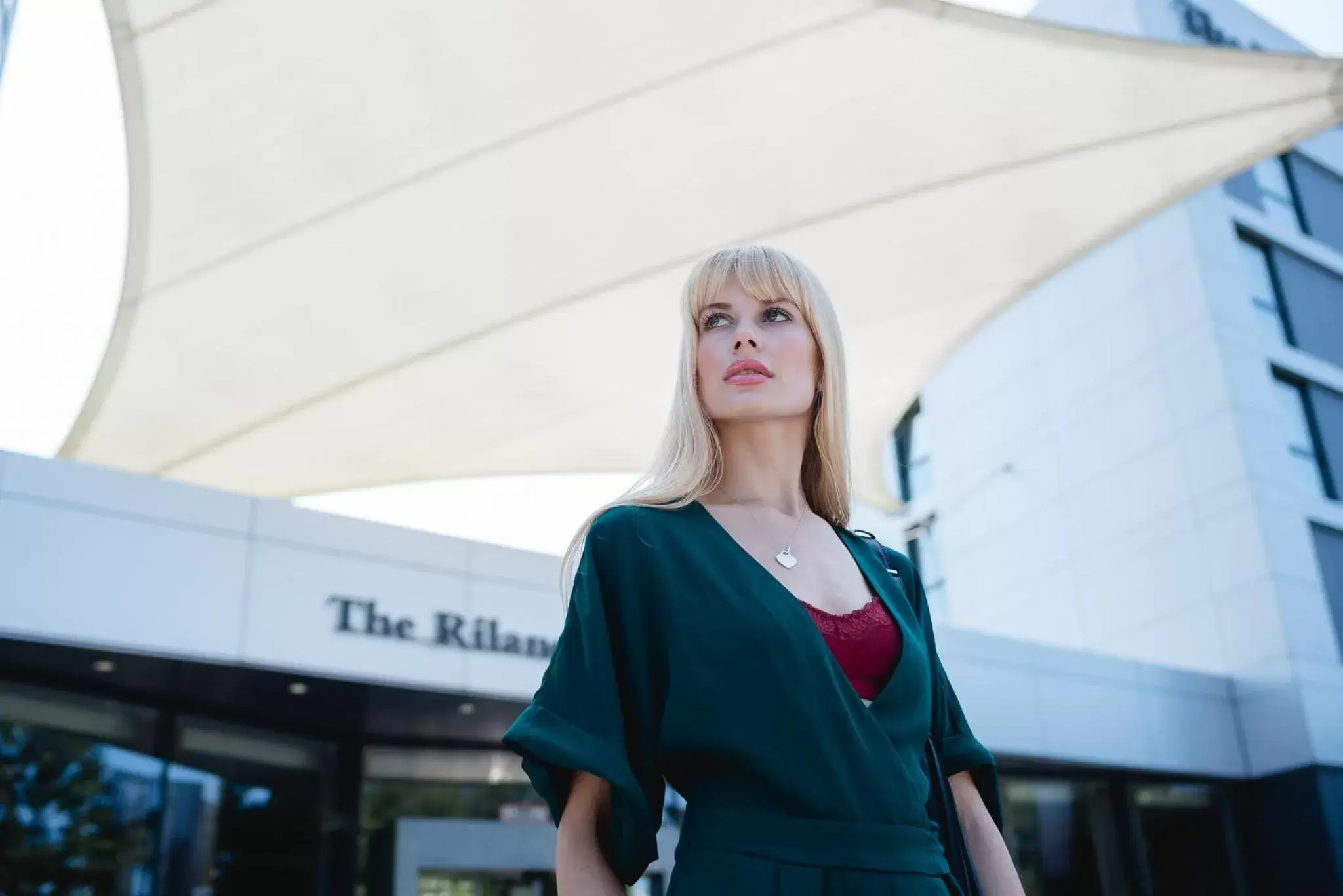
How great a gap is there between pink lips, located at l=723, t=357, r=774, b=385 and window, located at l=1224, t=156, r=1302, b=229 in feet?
61.5

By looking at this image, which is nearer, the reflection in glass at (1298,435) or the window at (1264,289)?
the reflection in glass at (1298,435)

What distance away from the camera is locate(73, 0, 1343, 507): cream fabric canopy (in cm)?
903

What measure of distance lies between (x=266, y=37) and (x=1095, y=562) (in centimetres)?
1396

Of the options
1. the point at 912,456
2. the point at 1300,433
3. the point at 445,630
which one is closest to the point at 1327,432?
the point at 1300,433

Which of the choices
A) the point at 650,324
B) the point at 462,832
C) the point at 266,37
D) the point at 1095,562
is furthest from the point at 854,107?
the point at 1095,562

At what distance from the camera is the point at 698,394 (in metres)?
1.85

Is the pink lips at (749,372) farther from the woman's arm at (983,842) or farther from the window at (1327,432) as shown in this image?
the window at (1327,432)

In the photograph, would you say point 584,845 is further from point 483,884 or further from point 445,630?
point 483,884

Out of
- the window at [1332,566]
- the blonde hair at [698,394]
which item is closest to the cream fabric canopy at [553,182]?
the window at [1332,566]

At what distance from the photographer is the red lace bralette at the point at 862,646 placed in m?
1.62

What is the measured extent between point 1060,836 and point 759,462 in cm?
1491

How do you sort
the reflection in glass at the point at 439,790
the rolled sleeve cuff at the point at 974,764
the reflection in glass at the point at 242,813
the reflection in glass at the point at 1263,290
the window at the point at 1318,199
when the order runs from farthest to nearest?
1. the window at the point at 1318,199
2. the reflection in glass at the point at 1263,290
3. the reflection in glass at the point at 439,790
4. the reflection in glass at the point at 242,813
5. the rolled sleeve cuff at the point at 974,764

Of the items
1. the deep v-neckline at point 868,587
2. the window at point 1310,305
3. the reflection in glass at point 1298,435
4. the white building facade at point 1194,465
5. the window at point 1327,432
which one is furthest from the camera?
the window at point 1310,305

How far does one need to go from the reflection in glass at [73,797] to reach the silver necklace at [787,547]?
8.67 metres
